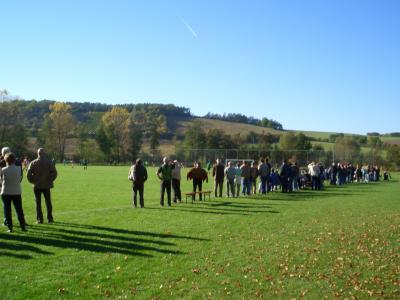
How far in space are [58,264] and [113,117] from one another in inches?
3779

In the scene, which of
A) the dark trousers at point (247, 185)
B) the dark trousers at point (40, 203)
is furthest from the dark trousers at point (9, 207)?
the dark trousers at point (247, 185)

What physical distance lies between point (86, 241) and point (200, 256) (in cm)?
269

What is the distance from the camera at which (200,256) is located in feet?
29.7

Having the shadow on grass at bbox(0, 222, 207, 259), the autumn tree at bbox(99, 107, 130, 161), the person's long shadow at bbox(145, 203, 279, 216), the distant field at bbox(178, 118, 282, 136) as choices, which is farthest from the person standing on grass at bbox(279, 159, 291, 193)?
the distant field at bbox(178, 118, 282, 136)

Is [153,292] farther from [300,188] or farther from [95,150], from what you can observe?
[95,150]

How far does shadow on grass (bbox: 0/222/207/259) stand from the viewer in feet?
30.5

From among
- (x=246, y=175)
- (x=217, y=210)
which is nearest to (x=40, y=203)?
(x=217, y=210)

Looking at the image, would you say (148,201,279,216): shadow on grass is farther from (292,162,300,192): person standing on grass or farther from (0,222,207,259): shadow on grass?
(292,162,300,192): person standing on grass

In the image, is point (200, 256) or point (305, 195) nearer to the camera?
point (200, 256)

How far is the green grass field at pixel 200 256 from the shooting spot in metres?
7.01

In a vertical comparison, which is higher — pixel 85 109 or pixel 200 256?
pixel 85 109

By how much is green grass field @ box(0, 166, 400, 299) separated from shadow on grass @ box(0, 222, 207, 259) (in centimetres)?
2

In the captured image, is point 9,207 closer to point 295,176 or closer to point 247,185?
point 247,185

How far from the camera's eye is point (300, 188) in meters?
29.4
